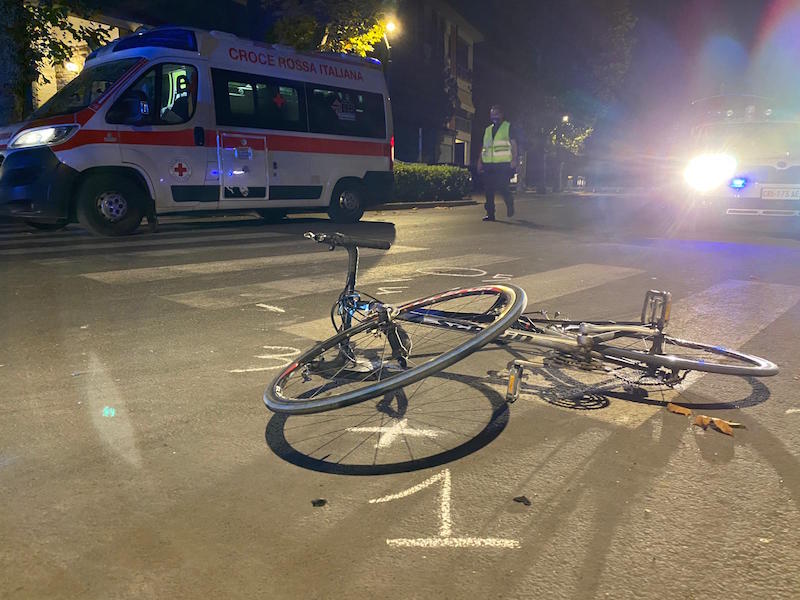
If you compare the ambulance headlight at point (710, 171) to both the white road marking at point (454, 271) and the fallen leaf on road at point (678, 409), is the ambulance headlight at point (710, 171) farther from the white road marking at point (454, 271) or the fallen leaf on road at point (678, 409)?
the fallen leaf on road at point (678, 409)

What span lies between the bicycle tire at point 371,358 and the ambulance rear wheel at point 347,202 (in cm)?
957

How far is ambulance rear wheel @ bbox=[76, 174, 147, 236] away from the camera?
9.78 m

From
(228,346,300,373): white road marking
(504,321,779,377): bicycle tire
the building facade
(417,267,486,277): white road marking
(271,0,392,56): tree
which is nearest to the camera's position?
(504,321,779,377): bicycle tire

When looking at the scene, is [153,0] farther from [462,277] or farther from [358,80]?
[462,277]

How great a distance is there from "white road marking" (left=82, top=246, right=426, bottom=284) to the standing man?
599cm

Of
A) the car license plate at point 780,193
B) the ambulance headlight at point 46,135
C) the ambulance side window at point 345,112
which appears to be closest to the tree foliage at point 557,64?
the ambulance side window at point 345,112

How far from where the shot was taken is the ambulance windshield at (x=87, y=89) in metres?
9.99

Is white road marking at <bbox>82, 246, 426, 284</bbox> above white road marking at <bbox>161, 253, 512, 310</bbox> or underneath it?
above

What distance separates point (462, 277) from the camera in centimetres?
770

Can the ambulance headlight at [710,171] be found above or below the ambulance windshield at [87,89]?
below

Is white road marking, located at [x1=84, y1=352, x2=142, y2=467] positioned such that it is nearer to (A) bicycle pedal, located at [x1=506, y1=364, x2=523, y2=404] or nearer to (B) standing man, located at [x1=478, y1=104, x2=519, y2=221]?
(A) bicycle pedal, located at [x1=506, y1=364, x2=523, y2=404]

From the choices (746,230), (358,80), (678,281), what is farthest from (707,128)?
(678,281)

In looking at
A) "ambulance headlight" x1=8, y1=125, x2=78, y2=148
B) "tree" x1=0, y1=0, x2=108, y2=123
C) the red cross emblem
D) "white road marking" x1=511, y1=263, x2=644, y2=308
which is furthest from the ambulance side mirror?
"white road marking" x1=511, y1=263, x2=644, y2=308

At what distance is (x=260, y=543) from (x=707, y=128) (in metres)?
16.0
